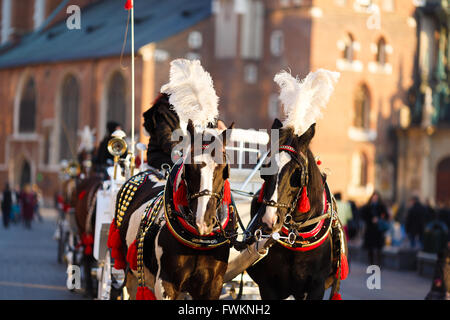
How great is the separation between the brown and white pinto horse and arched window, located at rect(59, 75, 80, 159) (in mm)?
50614

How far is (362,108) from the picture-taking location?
161 feet

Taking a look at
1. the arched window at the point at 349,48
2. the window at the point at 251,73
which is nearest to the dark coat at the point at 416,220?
the arched window at the point at 349,48

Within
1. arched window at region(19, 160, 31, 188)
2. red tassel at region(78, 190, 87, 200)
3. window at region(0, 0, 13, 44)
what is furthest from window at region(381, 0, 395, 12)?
red tassel at region(78, 190, 87, 200)

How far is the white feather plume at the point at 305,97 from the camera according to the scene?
698cm

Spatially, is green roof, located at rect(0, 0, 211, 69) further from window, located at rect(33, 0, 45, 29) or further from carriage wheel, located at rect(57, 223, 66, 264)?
carriage wheel, located at rect(57, 223, 66, 264)

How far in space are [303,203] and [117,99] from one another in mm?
47071

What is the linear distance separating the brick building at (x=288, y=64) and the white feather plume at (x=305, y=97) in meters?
36.0

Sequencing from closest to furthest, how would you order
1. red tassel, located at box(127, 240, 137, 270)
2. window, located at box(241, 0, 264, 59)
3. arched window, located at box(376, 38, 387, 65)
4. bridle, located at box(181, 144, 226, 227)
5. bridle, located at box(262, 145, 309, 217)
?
1. bridle, located at box(181, 144, 226, 227)
2. bridle, located at box(262, 145, 309, 217)
3. red tassel, located at box(127, 240, 137, 270)
4. arched window, located at box(376, 38, 387, 65)
5. window, located at box(241, 0, 264, 59)

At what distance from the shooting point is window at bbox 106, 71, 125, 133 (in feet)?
173

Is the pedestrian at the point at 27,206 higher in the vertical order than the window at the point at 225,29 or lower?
lower

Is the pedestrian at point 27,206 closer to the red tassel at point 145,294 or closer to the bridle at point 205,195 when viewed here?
the red tassel at point 145,294

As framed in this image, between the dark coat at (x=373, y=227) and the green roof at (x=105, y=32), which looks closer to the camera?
the dark coat at (x=373, y=227)

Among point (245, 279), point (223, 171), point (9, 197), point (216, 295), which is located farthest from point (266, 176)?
point (9, 197)

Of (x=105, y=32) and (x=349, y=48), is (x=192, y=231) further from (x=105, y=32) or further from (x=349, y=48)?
(x=105, y=32)
